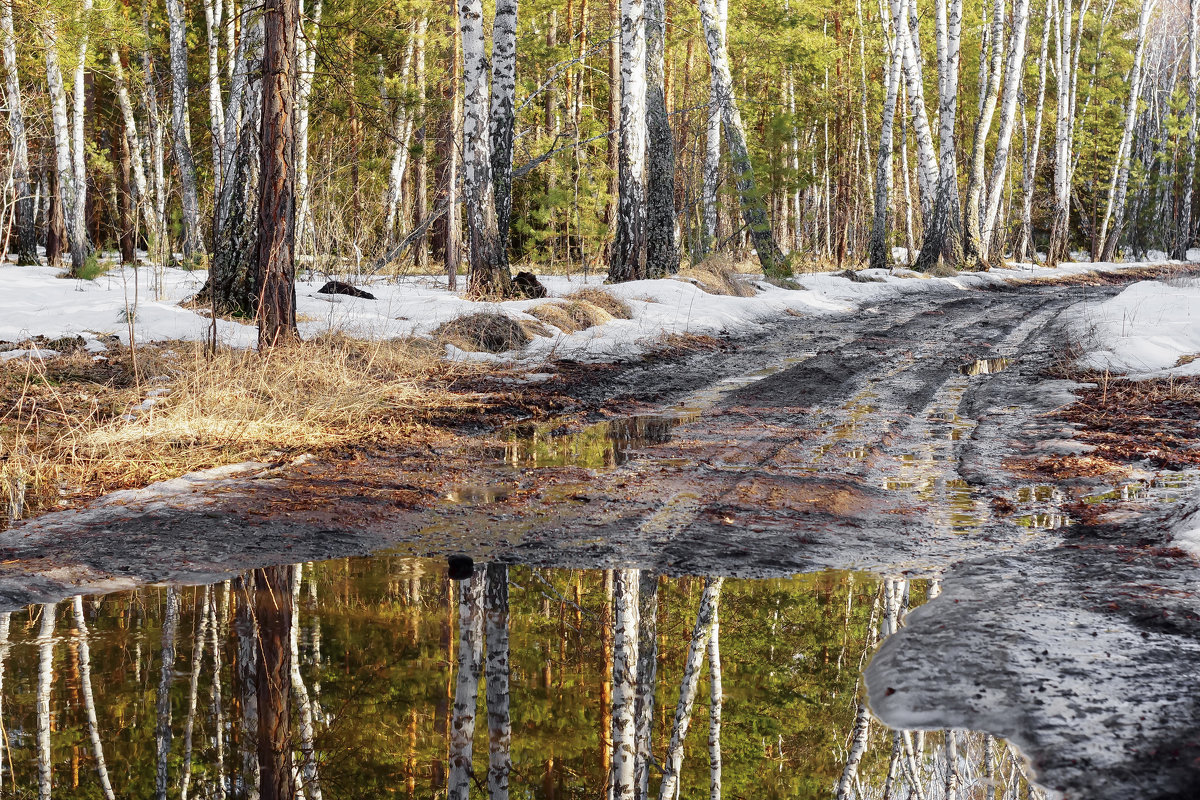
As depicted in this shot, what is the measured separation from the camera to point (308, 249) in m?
19.8

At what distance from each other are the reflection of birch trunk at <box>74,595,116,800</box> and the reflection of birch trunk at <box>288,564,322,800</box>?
19.1 inches

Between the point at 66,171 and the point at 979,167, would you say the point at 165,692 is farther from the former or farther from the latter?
the point at 979,167

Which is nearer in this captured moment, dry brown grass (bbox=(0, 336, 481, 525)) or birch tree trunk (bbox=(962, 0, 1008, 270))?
dry brown grass (bbox=(0, 336, 481, 525))

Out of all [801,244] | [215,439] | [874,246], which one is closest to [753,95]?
[801,244]

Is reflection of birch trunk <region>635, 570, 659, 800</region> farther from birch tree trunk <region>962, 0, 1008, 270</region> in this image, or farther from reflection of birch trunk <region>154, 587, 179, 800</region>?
birch tree trunk <region>962, 0, 1008, 270</region>

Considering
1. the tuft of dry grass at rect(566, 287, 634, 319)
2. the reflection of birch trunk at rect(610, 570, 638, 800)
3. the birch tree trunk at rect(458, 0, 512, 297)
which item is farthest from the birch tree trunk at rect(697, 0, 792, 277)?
the reflection of birch trunk at rect(610, 570, 638, 800)

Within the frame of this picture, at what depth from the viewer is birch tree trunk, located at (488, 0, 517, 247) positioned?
13.1 meters

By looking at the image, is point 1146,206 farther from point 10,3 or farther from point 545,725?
point 545,725

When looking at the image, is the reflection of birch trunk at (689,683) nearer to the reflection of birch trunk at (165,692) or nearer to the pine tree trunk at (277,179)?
the reflection of birch trunk at (165,692)

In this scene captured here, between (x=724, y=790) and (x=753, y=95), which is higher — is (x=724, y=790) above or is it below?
below

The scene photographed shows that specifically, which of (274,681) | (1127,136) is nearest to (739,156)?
(274,681)

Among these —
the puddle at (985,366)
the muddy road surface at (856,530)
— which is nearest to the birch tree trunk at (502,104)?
the muddy road surface at (856,530)

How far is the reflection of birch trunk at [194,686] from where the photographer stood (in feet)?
8.82

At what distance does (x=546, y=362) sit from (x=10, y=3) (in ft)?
26.7
